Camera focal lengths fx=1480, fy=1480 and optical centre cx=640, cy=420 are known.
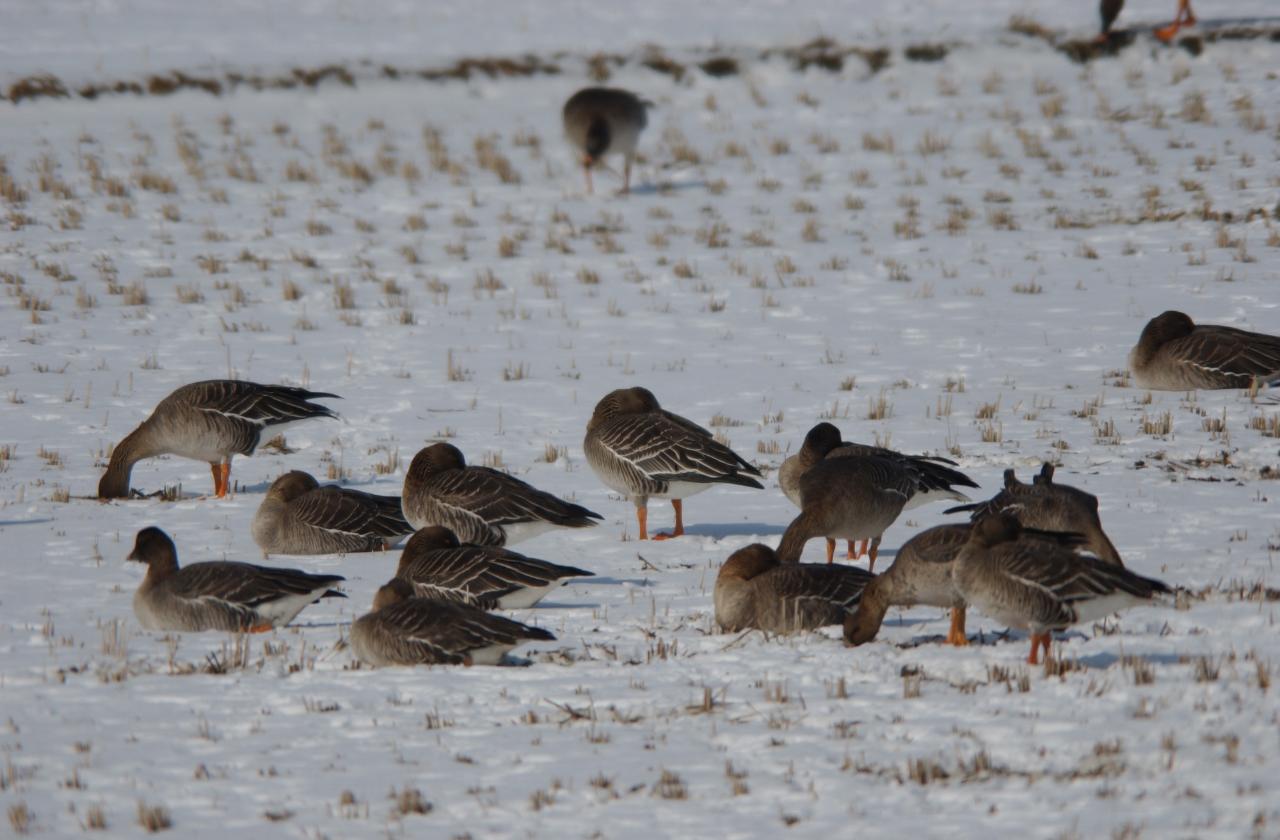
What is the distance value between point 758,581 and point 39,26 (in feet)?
116

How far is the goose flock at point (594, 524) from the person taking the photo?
7.69 m

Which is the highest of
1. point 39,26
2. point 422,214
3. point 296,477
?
point 39,26

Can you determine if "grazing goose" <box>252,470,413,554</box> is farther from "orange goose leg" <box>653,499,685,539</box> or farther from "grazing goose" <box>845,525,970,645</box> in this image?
"grazing goose" <box>845,525,970,645</box>

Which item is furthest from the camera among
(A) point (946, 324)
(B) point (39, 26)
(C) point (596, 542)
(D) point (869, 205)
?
(B) point (39, 26)

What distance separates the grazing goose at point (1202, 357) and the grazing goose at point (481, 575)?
7.99 meters

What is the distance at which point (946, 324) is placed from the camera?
1823cm

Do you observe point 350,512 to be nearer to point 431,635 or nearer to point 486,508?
point 486,508

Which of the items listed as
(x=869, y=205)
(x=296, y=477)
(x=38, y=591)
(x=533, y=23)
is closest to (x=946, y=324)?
(x=869, y=205)

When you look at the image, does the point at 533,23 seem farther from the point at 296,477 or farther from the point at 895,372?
the point at 296,477

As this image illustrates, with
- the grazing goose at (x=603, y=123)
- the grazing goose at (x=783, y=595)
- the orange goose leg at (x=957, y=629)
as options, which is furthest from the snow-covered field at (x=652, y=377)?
the grazing goose at (x=603, y=123)

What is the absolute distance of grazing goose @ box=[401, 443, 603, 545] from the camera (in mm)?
10492

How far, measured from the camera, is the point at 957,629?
805 cm

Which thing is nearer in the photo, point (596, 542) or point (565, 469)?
point (596, 542)

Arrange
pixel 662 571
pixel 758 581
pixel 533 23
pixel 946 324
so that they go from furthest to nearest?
pixel 533 23, pixel 946 324, pixel 662 571, pixel 758 581
